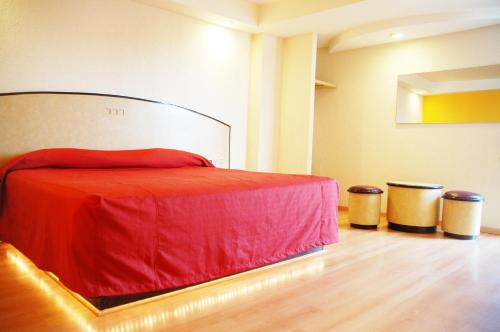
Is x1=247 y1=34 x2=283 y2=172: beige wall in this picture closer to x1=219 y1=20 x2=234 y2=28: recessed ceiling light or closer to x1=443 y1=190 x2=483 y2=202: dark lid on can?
x1=219 y1=20 x2=234 y2=28: recessed ceiling light

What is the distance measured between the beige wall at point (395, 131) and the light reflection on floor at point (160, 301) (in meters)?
2.37

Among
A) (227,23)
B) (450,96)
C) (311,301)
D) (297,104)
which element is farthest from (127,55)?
(450,96)

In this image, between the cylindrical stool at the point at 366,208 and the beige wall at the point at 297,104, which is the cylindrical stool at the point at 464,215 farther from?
the beige wall at the point at 297,104

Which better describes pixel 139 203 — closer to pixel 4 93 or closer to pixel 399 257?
pixel 4 93

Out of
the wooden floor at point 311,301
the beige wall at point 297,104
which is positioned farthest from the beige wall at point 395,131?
the wooden floor at point 311,301

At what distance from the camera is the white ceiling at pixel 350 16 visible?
3.54 metres

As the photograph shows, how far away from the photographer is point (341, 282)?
2295mm

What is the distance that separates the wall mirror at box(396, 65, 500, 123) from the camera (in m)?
3.84

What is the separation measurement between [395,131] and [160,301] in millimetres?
3631

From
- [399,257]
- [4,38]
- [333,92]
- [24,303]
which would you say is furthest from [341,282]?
[333,92]

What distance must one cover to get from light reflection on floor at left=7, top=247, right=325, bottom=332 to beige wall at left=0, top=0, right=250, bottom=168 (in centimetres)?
150

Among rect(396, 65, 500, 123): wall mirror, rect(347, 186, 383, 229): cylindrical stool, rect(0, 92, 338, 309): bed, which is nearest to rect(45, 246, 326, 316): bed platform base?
rect(0, 92, 338, 309): bed

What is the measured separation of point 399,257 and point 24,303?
2.46 m

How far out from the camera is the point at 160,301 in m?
1.90
